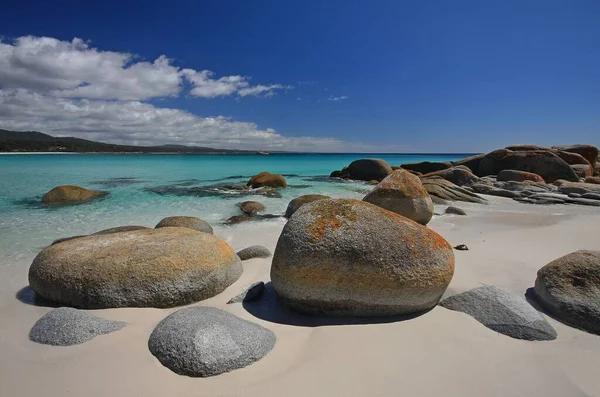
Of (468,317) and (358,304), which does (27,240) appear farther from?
(468,317)

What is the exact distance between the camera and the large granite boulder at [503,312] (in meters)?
3.12

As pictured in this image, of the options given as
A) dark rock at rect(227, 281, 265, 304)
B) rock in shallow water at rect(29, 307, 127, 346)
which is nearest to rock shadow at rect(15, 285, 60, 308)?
rock in shallow water at rect(29, 307, 127, 346)

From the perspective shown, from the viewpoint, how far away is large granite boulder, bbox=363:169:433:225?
823 centimetres

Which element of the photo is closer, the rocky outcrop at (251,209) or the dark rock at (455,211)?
the dark rock at (455,211)

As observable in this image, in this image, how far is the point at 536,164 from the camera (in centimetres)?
2055

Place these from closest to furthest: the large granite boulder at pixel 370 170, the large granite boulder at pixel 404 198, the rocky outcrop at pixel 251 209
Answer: the large granite boulder at pixel 404 198
the rocky outcrop at pixel 251 209
the large granite boulder at pixel 370 170

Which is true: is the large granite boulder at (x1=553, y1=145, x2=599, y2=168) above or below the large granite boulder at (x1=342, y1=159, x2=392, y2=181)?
above

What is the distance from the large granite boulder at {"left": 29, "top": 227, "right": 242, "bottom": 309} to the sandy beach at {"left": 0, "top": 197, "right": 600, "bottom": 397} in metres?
0.21

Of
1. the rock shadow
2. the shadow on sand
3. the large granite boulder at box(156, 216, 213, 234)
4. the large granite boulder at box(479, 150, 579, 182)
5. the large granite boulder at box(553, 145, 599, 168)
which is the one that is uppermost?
the large granite boulder at box(553, 145, 599, 168)

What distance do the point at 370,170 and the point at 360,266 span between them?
2199cm

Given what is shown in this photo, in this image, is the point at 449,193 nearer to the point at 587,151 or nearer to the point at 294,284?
the point at 294,284

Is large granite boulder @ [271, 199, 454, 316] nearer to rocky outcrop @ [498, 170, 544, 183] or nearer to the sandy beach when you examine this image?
the sandy beach

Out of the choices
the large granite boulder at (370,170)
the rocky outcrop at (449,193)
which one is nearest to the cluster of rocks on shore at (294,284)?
the rocky outcrop at (449,193)

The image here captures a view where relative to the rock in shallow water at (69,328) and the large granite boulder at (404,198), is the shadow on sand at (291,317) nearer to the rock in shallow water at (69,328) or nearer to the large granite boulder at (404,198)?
the rock in shallow water at (69,328)
